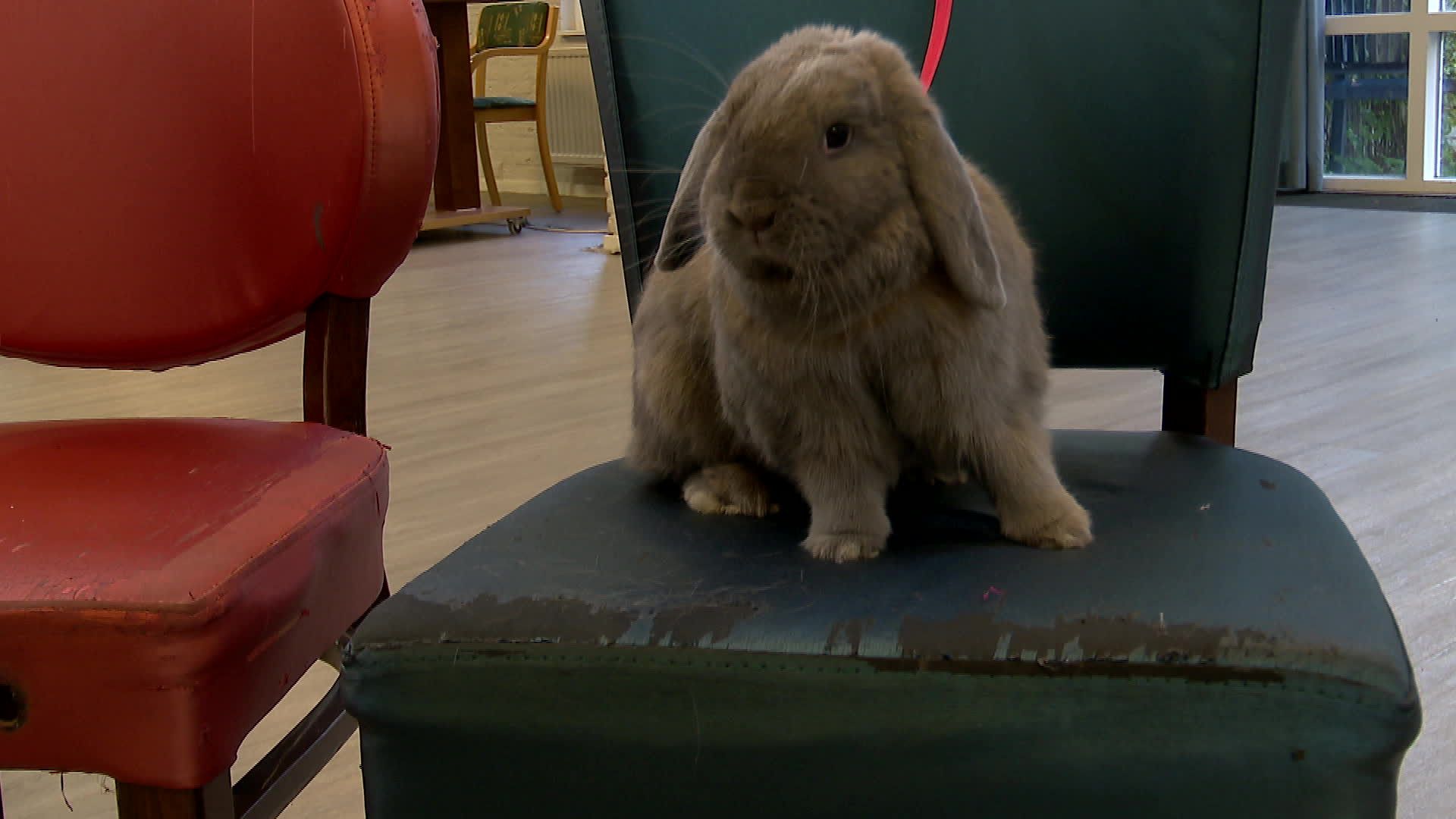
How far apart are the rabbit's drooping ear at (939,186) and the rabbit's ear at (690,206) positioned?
0.12 metres

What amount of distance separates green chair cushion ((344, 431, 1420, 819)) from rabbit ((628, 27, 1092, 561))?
2.4 inches

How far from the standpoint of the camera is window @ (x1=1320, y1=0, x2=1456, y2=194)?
6.05 metres

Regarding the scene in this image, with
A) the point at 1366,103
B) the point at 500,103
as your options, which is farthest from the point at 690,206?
the point at 1366,103

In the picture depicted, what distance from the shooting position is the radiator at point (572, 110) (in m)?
7.27

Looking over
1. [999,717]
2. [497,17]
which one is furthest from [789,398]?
[497,17]

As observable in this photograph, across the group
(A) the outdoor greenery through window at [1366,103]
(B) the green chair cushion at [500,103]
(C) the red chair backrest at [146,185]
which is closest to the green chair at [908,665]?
(C) the red chair backrest at [146,185]

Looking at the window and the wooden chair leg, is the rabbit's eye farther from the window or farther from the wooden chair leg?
the window

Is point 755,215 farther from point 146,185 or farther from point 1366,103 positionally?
point 1366,103

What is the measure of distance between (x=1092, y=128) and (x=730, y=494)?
0.51 metres

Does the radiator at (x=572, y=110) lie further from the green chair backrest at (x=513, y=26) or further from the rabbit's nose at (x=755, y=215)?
the rabbit's nose at (x=755, y=215)

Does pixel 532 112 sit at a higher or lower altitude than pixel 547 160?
higher

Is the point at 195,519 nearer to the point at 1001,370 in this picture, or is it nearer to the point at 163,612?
the point at 163,612

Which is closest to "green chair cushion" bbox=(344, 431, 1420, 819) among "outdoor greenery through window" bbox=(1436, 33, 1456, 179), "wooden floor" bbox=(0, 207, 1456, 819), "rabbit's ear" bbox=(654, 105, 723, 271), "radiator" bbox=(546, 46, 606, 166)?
"rabbit's ear" bbox=(654, 105, 723, 271)

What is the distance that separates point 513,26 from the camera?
6793mm
